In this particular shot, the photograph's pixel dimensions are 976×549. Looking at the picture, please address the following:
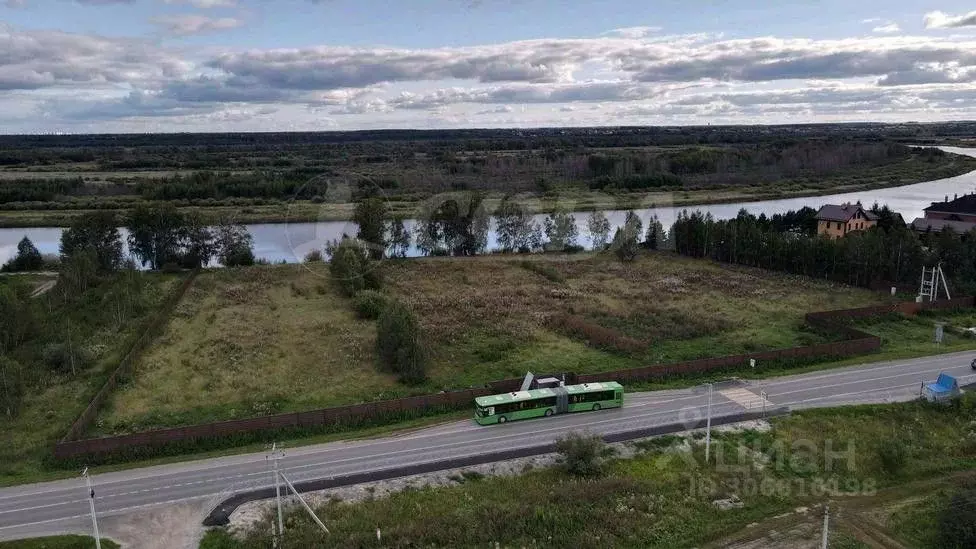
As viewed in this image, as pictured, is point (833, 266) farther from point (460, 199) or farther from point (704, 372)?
point (460, 199)

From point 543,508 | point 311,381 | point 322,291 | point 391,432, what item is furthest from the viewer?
point 322,291

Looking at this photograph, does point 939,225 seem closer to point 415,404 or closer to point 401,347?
point 401,347

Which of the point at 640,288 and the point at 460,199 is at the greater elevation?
the point at 460,199

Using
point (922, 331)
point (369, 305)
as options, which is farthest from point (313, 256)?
point (922, 331)

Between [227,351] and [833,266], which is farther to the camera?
[833,266]

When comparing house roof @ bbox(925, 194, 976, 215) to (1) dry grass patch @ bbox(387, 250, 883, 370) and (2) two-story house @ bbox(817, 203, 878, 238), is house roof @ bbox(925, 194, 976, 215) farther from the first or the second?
(1) dry grass patch @ bbox(387, 250, 883, 370)

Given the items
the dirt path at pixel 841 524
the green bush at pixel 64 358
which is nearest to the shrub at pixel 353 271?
the green bush at pixel 64 358

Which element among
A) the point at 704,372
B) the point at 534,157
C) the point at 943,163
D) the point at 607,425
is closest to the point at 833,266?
the point at 704,372

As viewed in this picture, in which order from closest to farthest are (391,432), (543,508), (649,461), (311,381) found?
(543,508) → (649,461) → (391,432) → (311,381)
